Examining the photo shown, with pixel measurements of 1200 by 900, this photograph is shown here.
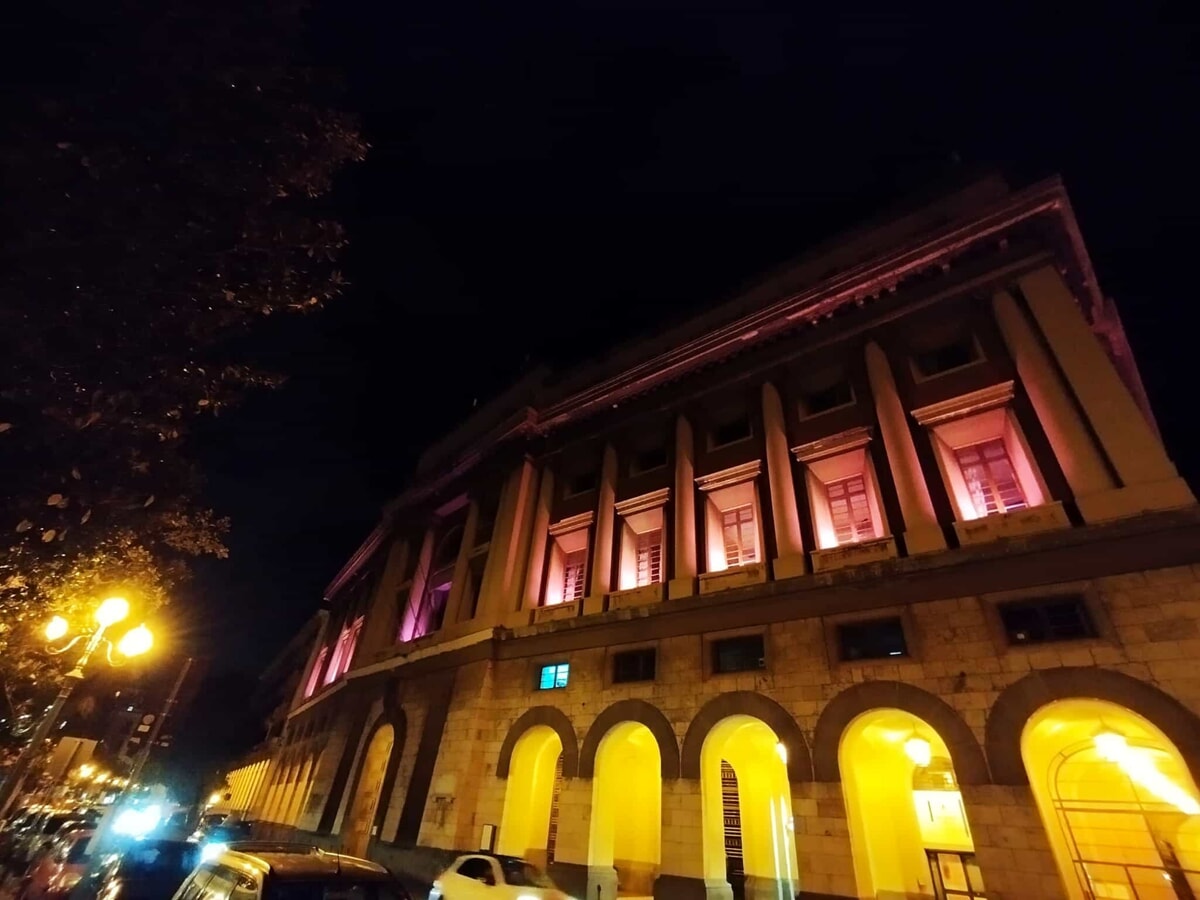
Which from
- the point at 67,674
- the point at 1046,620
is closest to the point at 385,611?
the point at 67,674

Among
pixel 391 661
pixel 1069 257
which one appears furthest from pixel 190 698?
pixel 1069 257

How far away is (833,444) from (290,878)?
14.4 m

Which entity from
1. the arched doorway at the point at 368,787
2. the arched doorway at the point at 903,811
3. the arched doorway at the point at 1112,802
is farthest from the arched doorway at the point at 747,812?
the arched doorway at the point at 368,787

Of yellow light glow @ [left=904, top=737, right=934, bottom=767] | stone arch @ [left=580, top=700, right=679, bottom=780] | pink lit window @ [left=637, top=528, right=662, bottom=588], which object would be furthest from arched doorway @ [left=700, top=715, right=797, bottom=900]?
pink lit window @ [left=637, top=528, right=662, bottom=588]

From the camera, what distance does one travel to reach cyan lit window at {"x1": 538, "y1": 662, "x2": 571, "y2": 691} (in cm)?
1656

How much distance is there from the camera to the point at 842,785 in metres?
11.1

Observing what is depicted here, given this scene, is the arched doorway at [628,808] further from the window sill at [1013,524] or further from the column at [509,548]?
the window sill at [1013,524]

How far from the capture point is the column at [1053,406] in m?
11.1

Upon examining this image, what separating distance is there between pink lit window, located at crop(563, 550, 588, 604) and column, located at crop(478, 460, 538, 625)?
63.8 inches

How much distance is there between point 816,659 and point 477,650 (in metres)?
11.2

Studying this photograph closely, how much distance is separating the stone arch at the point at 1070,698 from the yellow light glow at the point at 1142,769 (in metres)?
1.52

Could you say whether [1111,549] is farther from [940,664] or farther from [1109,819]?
[1109,819]

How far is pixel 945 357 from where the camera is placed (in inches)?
599

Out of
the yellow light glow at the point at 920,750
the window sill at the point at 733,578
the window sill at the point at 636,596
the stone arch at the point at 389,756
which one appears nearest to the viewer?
the yellow light glow at the point at 920,750
